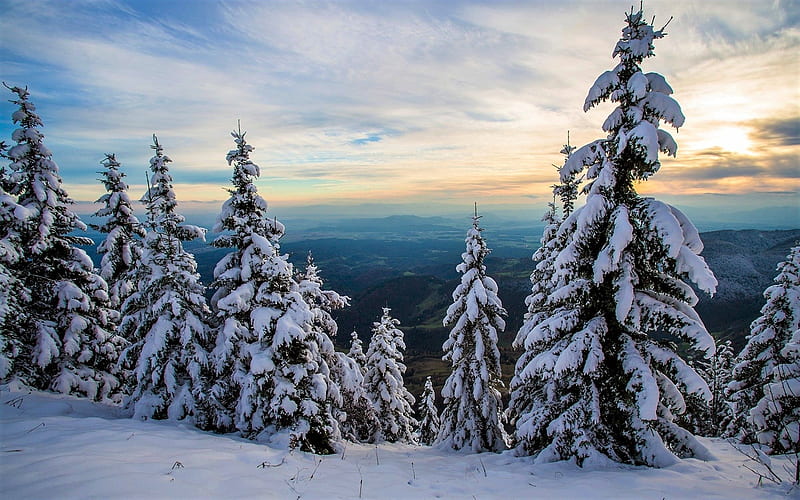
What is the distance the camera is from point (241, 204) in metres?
14.6

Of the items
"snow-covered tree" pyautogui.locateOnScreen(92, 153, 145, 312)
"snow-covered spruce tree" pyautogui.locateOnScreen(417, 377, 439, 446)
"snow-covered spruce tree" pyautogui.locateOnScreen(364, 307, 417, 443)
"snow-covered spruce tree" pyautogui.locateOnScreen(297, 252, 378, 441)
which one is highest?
"snow-covered tree" pyautogui.locateOnScreen(92, 153, 145, 312)

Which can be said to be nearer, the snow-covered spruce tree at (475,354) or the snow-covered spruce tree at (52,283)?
the snow-covered spruce tree at (52,283)

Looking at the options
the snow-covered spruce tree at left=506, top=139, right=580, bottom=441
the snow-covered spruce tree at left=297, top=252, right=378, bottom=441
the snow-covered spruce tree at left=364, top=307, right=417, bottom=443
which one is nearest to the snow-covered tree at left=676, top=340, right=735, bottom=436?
the snow-covered spruce tree at left=506, top=139, right=580, bottom=441

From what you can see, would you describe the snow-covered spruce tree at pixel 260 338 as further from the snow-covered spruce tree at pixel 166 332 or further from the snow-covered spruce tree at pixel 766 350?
the snow-covered spruce tree at pixel 766 350

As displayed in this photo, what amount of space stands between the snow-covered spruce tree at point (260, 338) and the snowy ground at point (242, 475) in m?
3.27

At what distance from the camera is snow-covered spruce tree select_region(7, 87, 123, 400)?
15.9 metres

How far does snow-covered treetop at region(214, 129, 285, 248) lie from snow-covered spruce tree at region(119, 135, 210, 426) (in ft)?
9.69

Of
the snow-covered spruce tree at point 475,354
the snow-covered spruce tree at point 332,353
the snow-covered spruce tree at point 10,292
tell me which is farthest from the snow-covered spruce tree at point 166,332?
the snow-covered spruce tree at point 475,354

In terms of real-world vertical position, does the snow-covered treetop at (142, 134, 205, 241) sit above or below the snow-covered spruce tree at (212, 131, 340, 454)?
above

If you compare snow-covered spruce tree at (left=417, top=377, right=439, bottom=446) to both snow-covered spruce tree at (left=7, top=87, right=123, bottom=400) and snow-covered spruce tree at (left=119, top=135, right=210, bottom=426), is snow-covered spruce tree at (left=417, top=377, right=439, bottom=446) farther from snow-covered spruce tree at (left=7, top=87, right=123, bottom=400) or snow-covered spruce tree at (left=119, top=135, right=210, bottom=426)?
snow-covered spruce tree at (left=7, top=87, right=123, bottom=400)

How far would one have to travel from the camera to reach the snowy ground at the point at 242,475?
5805 millimetres

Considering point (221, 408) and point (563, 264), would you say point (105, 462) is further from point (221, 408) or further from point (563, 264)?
point (563, 264)

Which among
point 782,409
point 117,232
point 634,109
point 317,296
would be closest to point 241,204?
point 317,296

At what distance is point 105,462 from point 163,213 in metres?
12.9
